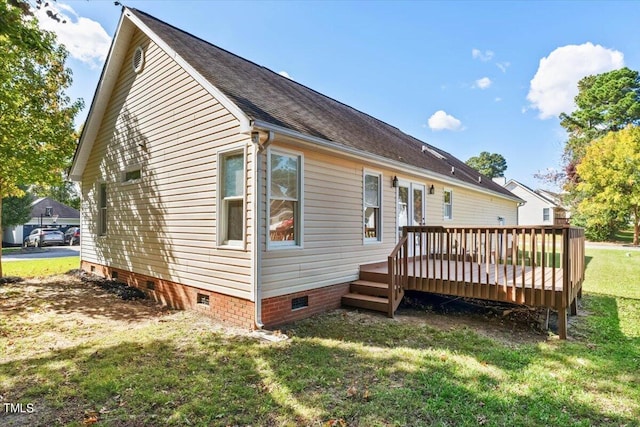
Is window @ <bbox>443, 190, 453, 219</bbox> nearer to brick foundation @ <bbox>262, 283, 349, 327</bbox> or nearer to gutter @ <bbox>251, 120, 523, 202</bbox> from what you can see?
gutter @ <bbox>251, 120, 523, 202</bbox>

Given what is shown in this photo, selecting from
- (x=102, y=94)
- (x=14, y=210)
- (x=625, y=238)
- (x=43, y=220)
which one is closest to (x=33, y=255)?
(x=14, y=210)

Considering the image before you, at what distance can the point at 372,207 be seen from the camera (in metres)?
7.86

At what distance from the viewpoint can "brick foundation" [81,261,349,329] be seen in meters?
5.41

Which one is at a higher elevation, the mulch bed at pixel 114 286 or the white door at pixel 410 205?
the white door at pixel 410 205

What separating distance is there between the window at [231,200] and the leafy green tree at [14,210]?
93.8ft

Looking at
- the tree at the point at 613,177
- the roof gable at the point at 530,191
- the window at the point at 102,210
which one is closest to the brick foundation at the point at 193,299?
the window at the point at 102,210

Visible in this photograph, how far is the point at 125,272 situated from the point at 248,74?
5.78 meters

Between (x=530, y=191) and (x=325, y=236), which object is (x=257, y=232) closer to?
(x=325, y=236)

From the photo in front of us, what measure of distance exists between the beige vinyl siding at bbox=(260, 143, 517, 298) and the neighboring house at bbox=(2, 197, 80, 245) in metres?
35.2

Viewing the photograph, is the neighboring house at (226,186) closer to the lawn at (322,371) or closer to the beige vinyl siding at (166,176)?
the beige vinyl siding at (166,176)

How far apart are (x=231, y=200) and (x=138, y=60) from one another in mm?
4892

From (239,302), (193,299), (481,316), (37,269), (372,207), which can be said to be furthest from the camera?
(37,269)

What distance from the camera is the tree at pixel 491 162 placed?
67125 millimetres

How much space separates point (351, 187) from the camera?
7.14 m
